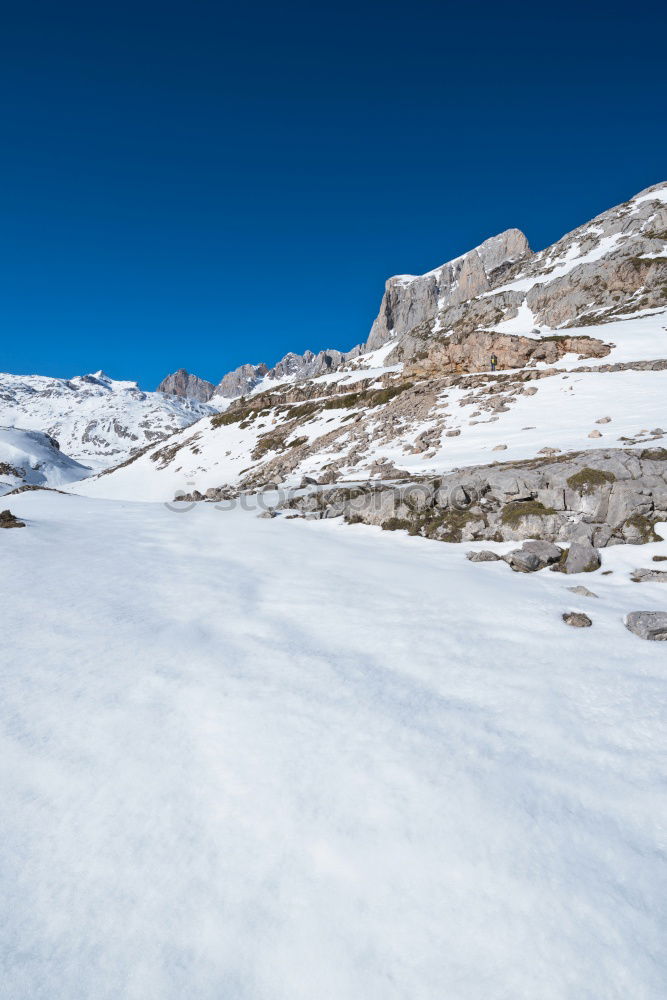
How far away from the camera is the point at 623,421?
18844 millimetres

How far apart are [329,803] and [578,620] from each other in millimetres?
5195

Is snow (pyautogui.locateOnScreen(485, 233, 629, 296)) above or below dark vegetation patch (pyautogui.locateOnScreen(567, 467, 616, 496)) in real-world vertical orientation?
above

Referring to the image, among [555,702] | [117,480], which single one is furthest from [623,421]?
[117,480]

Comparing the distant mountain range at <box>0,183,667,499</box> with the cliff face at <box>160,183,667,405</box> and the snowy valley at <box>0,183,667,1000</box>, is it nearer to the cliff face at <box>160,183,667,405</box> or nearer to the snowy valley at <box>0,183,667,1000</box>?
the cliff face at <box>160,183,667,405</box>

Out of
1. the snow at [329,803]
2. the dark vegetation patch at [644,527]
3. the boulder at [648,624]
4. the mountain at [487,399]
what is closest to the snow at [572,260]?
the mountain at [487,399]

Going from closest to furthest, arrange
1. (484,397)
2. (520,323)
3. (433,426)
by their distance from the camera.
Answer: (433,426) → (484,397) → (520,323)

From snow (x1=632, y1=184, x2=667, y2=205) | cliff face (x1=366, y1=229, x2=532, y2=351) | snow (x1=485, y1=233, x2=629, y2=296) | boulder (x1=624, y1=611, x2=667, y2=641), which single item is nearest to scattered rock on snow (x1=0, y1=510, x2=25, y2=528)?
boulder (x1=624, y1=611, x2=667, y2=641)

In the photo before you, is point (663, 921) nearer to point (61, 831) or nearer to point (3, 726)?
point (61, 831)

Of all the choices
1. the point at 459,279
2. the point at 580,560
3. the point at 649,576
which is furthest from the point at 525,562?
the point at 459,279

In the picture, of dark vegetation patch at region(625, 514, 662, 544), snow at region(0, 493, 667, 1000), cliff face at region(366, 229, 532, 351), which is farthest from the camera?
cliff face at region(366, 229, 532, 351)

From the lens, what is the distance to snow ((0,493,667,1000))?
274 centimetres

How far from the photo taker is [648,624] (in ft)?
22.0

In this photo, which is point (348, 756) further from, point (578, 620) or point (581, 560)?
point (581, 560)

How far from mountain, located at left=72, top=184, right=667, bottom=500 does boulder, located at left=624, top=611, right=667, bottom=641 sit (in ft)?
34.4
